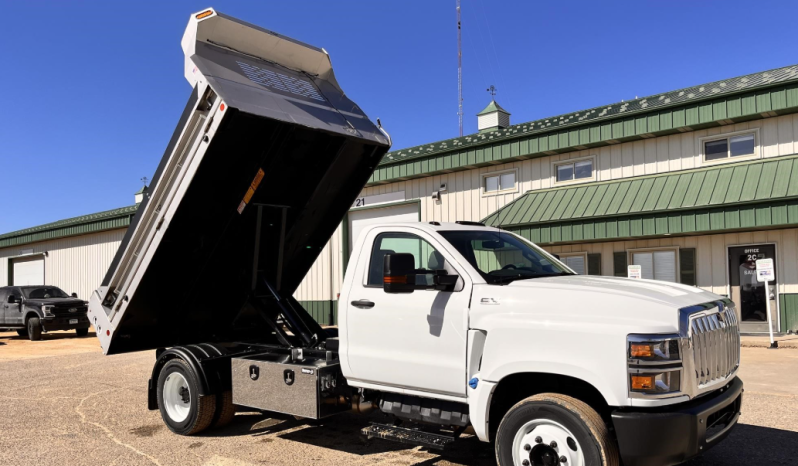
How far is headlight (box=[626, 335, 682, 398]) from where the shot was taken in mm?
4141

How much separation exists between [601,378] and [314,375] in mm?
2646

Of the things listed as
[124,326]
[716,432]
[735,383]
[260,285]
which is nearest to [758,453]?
[735,383]

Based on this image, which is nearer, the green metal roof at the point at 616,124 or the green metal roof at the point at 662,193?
the green metal roof at the point at 662,193

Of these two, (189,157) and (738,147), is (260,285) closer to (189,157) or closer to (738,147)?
(189,157)

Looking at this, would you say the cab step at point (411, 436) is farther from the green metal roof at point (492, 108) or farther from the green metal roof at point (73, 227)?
the green metal roof at point (73, 227)

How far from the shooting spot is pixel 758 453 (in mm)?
5891

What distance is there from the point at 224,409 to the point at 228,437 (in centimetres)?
30

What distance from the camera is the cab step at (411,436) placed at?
5145mm

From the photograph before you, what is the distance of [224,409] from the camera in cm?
704

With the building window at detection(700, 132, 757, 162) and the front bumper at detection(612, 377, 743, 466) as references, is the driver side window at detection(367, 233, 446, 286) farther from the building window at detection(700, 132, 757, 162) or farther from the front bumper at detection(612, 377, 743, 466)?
the building window at detection(700, 132, 757, 162)

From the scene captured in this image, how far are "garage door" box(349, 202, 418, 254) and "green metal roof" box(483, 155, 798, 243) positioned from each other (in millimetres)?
3918

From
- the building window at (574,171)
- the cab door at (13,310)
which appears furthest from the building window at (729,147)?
the cab door at (13,310)

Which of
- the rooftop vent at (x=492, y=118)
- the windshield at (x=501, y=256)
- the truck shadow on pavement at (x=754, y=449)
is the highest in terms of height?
the rooftop vent at (x=492, y=118)

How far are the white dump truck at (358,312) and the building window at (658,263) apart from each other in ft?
38.9
